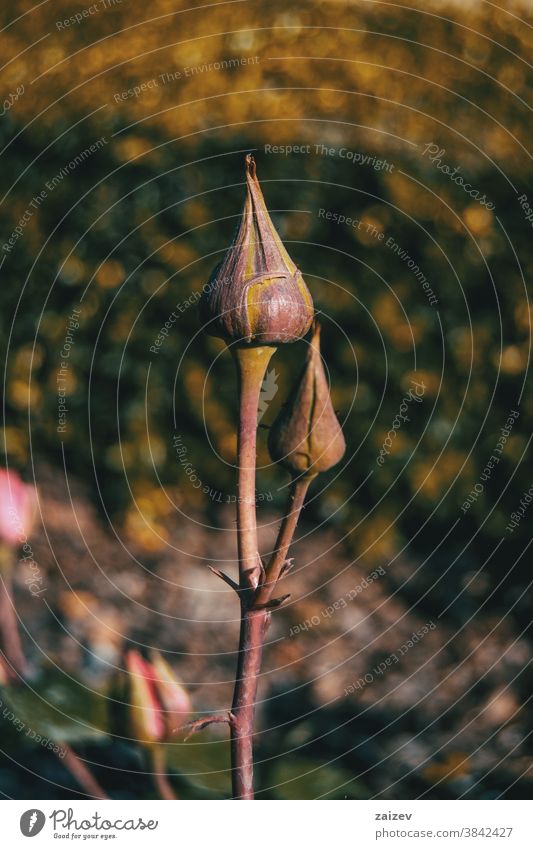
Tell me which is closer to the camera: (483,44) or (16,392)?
(483,44)

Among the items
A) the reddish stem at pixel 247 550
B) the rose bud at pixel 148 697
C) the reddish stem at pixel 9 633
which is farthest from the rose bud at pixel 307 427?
the reddish stem at pixel 9 633

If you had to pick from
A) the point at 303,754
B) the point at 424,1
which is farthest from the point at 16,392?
the point at 424,1

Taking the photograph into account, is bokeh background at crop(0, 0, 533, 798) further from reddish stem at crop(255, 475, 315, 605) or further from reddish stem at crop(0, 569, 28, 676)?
reddish stem at crop(255, 475, 315, 605)

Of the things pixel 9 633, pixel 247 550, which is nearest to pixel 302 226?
pixel 9 633

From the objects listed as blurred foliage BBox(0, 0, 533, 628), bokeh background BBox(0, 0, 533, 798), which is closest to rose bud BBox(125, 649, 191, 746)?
bokeh background BBox(0, 0, 533, 798)

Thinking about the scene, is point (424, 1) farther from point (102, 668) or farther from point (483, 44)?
point (102, 668)

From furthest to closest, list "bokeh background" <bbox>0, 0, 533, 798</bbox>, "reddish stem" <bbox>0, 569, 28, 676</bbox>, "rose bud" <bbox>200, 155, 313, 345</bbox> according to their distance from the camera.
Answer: "bokeh background" <bbox>0, 0, 533, 798</bbox>, "reddish stem" <bbox>0, 569, 28, 676</bbox>, "rose bud" <bbox>200, 155, 313, 345</bbox>

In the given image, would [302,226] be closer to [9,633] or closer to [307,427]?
[9,633]
